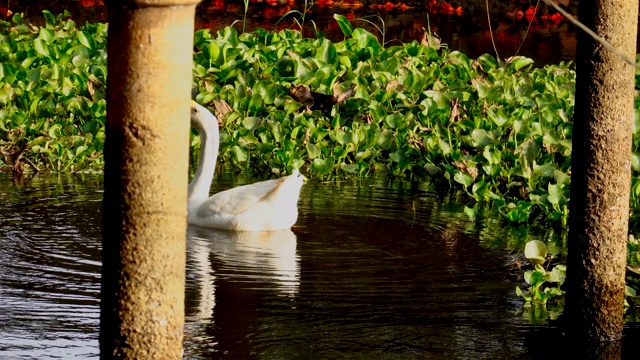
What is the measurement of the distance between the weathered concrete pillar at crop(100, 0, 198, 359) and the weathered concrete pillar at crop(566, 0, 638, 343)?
1.95m

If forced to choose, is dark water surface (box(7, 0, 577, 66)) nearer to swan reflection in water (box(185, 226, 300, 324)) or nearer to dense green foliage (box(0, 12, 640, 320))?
dense green foliage (box(0, 12, 640, 320))

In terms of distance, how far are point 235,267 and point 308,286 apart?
529mm

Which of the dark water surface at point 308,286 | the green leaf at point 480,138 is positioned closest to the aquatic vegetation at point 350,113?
the green leaf at point 480,138

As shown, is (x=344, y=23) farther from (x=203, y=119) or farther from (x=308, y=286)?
(x=308, y=286)

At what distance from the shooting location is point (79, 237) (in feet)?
21.1

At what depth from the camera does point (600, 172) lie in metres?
4.55

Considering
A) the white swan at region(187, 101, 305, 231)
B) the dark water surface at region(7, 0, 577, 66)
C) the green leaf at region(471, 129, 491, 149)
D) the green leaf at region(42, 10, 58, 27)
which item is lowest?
the white swan at region(187, 101, 305, 231)

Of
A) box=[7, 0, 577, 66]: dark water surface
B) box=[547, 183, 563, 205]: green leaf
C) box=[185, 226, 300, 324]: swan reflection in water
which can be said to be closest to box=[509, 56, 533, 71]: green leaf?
box=[547, 183, 563, 205]: green leaf

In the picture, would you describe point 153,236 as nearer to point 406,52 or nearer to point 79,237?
point 79,237

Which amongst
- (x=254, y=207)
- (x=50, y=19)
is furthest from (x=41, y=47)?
(x=254, y=207)

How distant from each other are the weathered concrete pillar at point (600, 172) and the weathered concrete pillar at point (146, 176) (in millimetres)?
1949

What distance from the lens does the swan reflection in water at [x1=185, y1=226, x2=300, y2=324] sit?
5465 millimetres

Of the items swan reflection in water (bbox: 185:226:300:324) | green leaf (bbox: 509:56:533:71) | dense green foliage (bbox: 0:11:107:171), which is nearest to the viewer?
swan reflection in water (bbox: 185:226:300:324)

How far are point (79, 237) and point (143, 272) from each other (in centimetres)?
349
